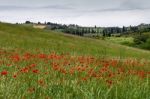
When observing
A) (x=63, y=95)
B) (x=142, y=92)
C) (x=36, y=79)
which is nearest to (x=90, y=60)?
(x=36, y=79)

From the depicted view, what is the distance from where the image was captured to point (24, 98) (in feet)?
24.6

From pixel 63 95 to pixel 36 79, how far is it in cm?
228

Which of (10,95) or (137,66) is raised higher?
(10,95)

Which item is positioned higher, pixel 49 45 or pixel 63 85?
pixel 63 85

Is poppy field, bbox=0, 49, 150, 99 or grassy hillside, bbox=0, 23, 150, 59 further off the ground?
poppy field, bbox=0, 49, 150, 99

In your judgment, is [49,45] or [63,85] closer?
[63,85]

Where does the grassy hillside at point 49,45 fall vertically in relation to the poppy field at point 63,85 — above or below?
below

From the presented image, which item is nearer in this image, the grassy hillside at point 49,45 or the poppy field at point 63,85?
the poppy field at point 63,85

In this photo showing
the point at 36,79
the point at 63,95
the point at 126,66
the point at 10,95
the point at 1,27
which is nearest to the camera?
the point at 10,95

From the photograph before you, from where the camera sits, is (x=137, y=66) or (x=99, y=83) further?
(x=137, y=66)

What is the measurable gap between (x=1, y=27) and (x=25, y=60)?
41683mm

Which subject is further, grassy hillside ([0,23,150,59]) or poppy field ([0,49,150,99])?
grassy hillside ([0,23,150,59])

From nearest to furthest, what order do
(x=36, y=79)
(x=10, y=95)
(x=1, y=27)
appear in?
(x=10, y=95) < (x=36, y=79) < (x=1, y=27)

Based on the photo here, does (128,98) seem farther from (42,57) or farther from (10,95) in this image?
(42,57)
